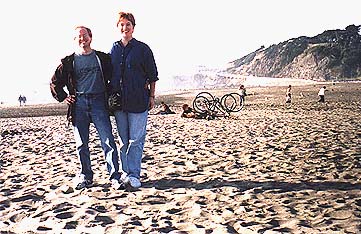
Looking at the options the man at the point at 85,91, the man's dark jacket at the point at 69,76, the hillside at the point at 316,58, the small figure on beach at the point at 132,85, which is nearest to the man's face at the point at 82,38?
the man at the point at 85,91

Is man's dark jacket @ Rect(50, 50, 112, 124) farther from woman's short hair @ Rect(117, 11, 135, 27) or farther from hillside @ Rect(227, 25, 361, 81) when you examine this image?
hillside @ Rect(227, 25, 361, 81)

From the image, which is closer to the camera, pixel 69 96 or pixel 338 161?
pixel 69 96

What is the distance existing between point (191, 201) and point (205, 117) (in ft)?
33.4

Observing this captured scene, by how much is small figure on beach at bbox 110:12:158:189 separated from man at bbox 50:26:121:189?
0.14 meters

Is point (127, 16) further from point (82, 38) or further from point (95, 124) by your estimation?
point (95, 124)

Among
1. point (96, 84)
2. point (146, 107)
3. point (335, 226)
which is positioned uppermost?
point (96, 84)

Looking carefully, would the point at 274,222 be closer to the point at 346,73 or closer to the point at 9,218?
the point at 9,218

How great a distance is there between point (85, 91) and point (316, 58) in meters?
95.3

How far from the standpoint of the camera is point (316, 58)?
94.2m

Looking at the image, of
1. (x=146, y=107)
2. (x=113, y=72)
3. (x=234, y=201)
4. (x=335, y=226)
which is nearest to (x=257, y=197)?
(x=234, y=201)

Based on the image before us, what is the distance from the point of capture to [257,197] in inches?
181

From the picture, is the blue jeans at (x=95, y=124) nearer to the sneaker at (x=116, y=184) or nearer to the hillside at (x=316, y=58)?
the sneaker at (x=116, y=184)

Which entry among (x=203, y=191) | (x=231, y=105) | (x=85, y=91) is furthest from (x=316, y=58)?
(x=85, y=91)

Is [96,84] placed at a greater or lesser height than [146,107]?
greater
